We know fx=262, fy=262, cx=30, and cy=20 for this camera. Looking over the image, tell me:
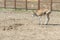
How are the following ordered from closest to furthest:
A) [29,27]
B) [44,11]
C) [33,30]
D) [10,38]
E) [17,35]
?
[10,38]
[17,35]
[33,30]
[29,27]
[44,11]

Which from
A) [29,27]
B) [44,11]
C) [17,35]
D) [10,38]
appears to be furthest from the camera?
[44,11]

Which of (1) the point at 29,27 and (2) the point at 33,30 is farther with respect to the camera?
(1) the point at 29,27

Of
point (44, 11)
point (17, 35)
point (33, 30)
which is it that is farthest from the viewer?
point (44, 11)

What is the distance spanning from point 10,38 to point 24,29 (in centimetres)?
240

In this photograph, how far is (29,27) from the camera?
43.6 ft

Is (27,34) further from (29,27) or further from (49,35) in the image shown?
(29,27)

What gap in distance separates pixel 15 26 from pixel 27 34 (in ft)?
7.79

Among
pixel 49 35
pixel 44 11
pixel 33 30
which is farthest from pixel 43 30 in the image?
pixel 44 11

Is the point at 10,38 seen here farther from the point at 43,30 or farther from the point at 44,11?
the point at 44,11

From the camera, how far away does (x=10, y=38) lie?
34.1 ft

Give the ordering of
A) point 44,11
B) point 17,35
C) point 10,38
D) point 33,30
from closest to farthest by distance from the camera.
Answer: point 10,38
point 17,35
point 33,30
point 44,11

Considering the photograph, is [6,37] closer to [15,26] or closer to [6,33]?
[6,33]

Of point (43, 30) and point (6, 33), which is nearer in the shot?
point (6, 33)

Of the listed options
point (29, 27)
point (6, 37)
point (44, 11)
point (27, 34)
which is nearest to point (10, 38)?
point (6, 37)
